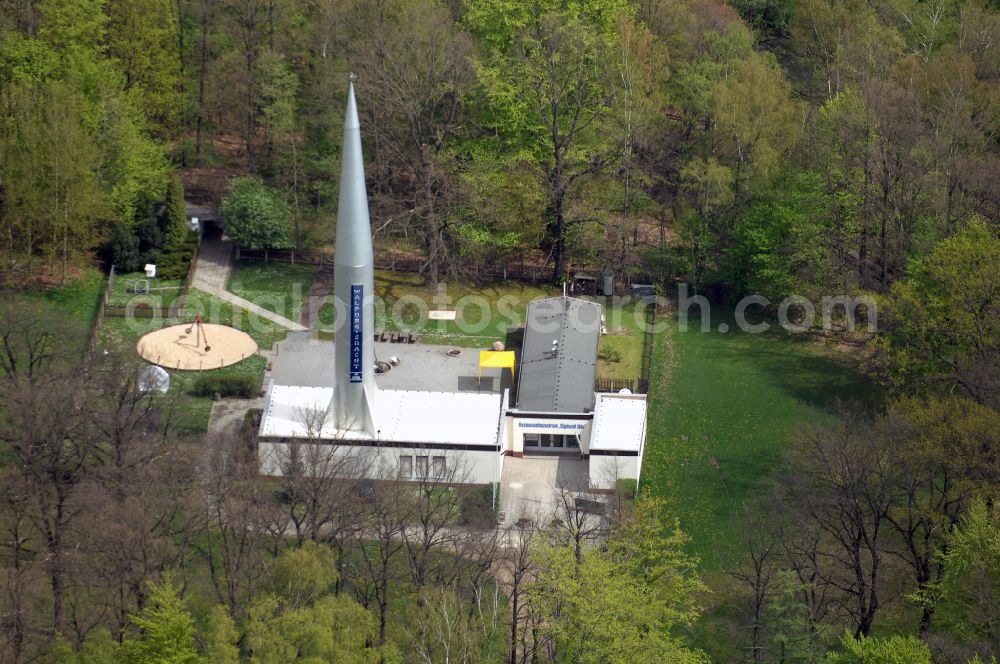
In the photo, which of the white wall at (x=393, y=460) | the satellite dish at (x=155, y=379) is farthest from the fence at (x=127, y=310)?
the white wall at (x=393, y=460)

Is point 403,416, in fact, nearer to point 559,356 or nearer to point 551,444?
point 551,444

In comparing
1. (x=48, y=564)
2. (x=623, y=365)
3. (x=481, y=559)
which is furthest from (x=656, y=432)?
(x=48, y=564)

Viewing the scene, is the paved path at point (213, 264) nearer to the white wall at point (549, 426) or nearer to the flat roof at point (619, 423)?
the white wall at point (549, 426)

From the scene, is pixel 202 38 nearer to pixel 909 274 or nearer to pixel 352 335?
pixel 352 335

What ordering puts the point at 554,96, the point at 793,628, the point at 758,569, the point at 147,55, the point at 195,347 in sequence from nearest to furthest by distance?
the point at 793,628, the point at 758,569, the point at 195,347, the point at 554,96, the point at 147,55

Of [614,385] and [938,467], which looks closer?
[938,467]

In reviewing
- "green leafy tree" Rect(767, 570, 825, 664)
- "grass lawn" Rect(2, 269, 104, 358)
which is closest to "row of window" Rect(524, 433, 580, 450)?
"green leafy tree" Rect(767, 570, 825, 664)

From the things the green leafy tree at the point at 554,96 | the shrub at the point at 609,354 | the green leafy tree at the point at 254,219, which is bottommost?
the shrub at the point at 609,354

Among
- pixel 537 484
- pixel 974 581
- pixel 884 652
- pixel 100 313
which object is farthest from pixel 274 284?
pixel 884 652
